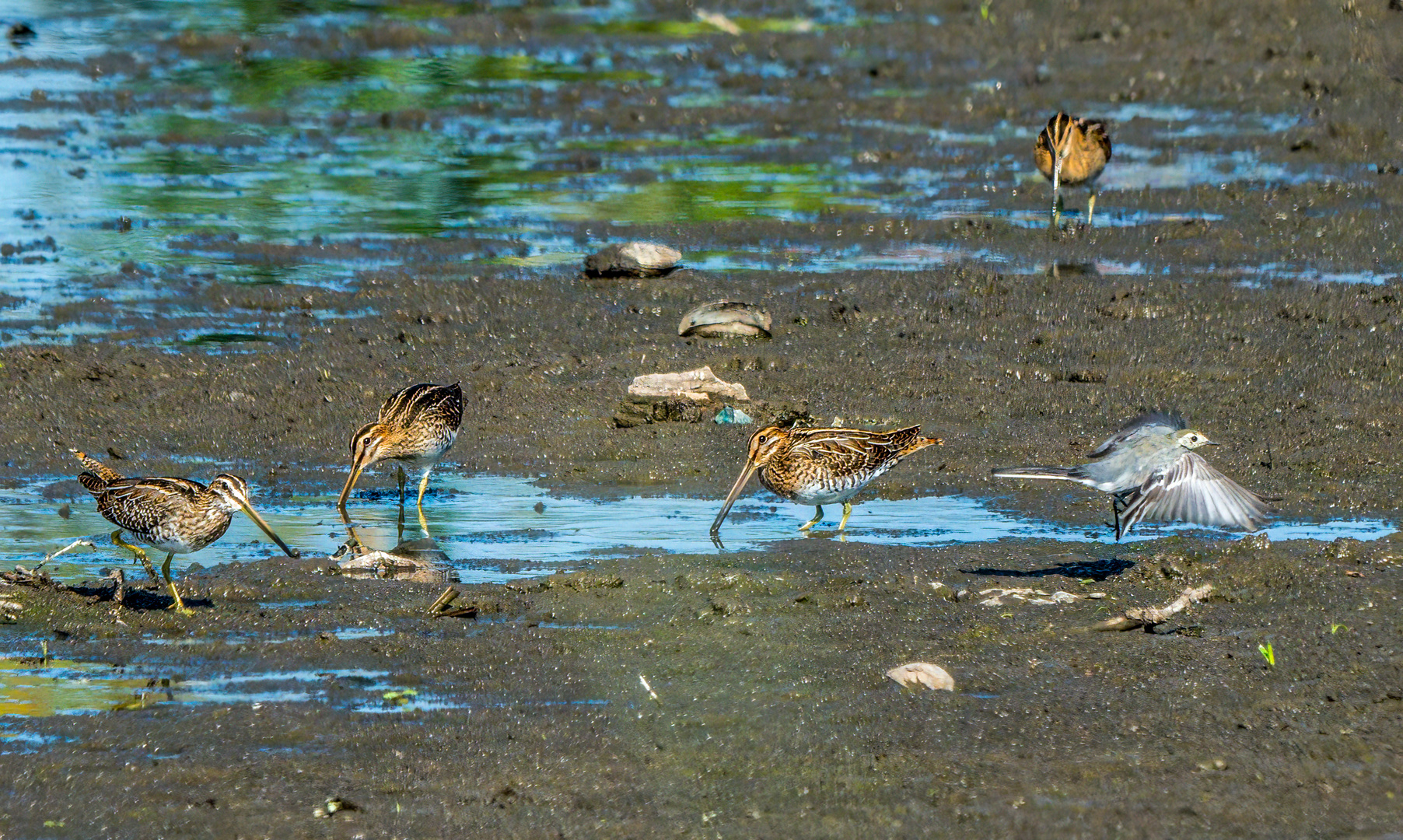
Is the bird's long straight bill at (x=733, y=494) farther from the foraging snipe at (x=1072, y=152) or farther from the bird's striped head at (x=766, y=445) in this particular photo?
the foraging snipe at (x=1072, y=152)

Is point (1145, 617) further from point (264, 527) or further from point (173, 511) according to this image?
point (173, 511)

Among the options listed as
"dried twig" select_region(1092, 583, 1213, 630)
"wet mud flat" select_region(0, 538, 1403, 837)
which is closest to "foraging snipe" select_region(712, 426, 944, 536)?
"wet mud flat" select_region(0, 538, 1403, 837)

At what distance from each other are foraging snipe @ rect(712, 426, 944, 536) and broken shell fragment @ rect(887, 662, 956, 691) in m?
2.50

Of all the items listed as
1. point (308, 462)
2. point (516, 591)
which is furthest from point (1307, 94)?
point (516, 591)

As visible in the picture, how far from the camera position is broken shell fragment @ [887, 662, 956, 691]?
668cm

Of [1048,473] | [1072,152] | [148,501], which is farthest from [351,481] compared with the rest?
[1072,152]

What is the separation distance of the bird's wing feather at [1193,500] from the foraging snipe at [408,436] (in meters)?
4.01

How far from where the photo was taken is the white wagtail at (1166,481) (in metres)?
7.98

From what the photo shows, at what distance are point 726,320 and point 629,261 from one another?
7.31 ft

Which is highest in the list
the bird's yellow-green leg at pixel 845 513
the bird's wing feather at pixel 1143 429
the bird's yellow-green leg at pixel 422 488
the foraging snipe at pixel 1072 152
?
the foraging snipe at pixel 1072 152

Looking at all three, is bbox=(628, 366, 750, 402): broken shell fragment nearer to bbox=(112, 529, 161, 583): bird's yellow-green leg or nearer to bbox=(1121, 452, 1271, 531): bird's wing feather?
bbox=(112, 529, 161, 583): bird's yellow-green leg

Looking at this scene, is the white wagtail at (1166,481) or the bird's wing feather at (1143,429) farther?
the bird's wing feather at (1143,429)

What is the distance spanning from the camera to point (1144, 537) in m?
8.94

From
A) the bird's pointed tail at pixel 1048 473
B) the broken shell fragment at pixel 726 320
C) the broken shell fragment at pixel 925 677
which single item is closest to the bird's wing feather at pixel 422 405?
the broken shell fragment at pixel 726 320
